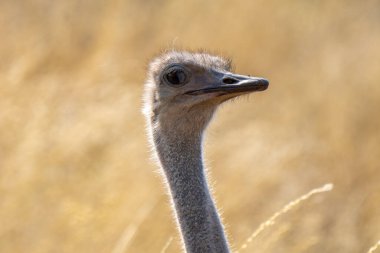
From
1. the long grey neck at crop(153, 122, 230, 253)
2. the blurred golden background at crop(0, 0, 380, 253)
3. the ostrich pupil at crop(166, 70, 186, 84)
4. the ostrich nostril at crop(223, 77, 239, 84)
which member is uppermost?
the blurred golden background at crop(0, 0, 380, 253)

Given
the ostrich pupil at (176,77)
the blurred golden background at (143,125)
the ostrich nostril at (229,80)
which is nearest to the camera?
the ostrich nostril at (229,80)

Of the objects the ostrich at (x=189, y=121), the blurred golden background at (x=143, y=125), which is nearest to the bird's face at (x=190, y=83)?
the ostrich at (x=189, y=121)

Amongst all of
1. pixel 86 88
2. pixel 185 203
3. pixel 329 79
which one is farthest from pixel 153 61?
pixel 329 79

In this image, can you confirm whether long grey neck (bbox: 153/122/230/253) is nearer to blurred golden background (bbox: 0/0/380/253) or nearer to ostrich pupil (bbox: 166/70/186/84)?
ostrich pupil (bbox: 166/70/186/84)

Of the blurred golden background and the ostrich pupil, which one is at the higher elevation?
the blurred golden background

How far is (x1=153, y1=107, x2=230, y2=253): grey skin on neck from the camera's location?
4.02m

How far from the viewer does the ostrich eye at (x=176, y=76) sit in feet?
14.3

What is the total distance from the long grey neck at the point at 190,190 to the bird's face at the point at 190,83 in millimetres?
82

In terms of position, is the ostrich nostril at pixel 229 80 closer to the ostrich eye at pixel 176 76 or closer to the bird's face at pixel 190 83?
the bird's face at pixel 190 83

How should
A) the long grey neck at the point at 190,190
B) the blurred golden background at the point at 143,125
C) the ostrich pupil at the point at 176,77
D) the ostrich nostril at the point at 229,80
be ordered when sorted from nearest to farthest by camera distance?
the long grey neck at the point at 190,190, the ostrich nostril at the point at 229,80, the ostrich pupil at the point at 176,77, the blurred golden background at the point at 143,125

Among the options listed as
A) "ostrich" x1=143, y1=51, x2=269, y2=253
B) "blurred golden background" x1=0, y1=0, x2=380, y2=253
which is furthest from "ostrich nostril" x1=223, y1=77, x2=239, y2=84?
"blurred golden background" x1=0, y1=0, x2=380, y2=253

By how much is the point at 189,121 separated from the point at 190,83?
12cm

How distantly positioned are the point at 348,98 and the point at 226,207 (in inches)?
64.3

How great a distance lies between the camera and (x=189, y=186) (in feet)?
13.6
